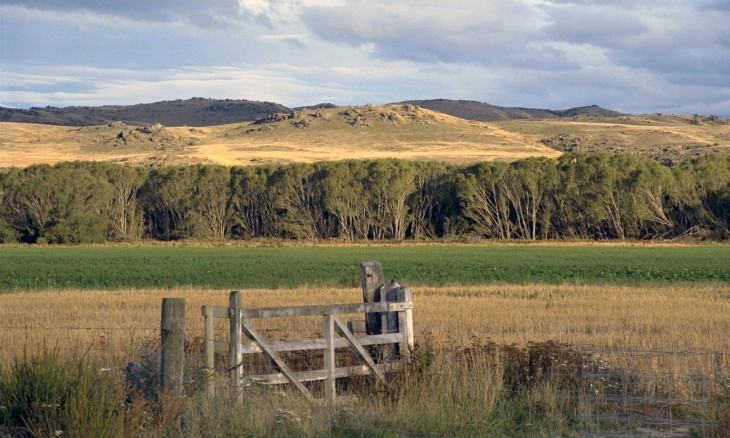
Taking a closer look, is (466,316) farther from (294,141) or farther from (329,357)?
(294,141)

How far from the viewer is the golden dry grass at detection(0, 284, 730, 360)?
14578mm

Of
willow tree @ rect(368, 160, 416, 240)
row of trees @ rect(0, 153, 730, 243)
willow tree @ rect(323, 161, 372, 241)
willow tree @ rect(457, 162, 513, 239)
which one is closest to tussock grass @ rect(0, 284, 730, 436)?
row of trees @ rect(0, 153, 730, 243)

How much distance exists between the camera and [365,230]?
9094cm

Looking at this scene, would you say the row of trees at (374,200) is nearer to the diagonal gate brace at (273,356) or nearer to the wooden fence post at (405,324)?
the wooden fence post at (405,324)

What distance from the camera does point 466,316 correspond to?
62.3 feet

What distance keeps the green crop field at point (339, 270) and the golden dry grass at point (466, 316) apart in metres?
5.08

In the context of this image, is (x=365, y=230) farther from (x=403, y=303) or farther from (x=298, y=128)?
(x=298, y=128)

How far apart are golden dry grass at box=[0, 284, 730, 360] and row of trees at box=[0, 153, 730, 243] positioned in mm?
53463

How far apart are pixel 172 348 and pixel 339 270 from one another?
32.4 metres

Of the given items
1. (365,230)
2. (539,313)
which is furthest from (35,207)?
(539,313)

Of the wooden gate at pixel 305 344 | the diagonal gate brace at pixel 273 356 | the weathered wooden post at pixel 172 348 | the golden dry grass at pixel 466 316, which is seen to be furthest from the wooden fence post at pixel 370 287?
the weathered wooden post at pixel 172 348

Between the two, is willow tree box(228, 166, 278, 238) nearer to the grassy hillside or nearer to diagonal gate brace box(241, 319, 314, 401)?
the grassy hillside

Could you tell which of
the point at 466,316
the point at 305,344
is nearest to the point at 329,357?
the point at 305,344

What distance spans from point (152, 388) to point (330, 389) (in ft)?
6.47
